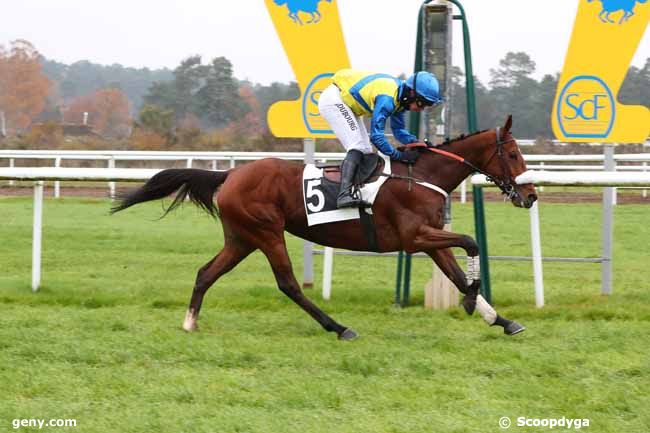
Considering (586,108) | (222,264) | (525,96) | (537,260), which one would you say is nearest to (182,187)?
(222,264)

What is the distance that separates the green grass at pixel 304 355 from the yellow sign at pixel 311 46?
1444 mm

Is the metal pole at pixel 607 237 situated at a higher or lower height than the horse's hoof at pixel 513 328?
higher

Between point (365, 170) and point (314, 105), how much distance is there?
5.44ft

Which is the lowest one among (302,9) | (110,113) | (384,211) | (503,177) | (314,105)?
(384,211)

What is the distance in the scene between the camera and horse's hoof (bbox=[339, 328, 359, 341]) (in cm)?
547

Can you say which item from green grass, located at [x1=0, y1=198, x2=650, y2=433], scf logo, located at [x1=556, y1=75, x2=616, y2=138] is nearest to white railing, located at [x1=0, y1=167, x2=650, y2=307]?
green grass, located at [x1=0, y1=198, x2=650, y2=433]

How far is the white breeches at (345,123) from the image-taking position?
5.79 meters

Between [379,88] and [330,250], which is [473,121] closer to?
[379,88]

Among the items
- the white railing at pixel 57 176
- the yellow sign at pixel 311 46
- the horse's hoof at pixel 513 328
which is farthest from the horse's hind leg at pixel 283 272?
the yellow sign at pixel 311 46

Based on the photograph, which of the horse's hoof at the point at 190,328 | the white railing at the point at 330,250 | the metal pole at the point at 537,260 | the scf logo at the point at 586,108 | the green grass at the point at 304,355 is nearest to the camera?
the green grass at the point at 304,355

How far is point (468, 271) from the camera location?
5523mm

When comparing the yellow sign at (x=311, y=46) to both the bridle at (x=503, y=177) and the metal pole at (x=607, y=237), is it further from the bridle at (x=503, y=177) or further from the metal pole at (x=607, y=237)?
the metal pole at (x=607, y=237)

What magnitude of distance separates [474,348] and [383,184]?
121cm

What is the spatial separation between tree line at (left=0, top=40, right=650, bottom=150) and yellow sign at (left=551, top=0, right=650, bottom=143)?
0.90 metres
